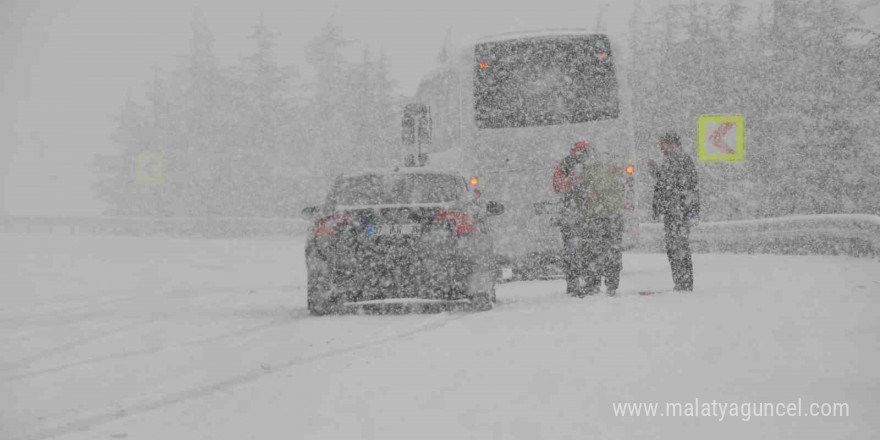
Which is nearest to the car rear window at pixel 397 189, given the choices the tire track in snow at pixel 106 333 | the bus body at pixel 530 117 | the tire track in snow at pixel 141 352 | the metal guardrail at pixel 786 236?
the tire track in snow at pixel 141 352

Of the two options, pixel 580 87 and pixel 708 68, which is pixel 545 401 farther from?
pixel 708 68

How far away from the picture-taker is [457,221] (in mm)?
10828

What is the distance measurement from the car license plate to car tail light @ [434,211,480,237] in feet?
0.75

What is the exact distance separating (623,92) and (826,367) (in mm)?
9198

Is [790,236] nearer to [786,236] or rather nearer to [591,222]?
[786,236]

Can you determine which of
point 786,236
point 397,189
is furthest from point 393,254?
point 786,236

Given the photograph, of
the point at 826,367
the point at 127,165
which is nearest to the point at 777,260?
the point at 826,367

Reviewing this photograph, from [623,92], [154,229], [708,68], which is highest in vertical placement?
[708,68]

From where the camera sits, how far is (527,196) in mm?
14969

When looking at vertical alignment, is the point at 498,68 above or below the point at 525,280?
above

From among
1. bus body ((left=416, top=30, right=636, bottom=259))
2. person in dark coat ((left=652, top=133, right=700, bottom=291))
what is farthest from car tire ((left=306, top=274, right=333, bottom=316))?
bus body ((left=416, top=30, right=636, bottom=259))

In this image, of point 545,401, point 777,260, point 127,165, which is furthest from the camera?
point 127,165

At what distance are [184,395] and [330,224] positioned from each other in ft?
14.6

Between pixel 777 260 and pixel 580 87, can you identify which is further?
pixel 777 260
